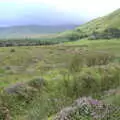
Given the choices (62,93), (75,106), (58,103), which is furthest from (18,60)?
(75,106)

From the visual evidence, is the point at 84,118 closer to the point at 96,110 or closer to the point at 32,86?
the point at 96,110

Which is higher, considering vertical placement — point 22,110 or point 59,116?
point 59,116

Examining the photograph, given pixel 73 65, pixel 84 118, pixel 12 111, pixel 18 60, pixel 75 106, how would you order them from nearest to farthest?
pixel 84 118 → pixel 75 106 → pixel 12 111 → pixel 73 65 → pixel 18 60

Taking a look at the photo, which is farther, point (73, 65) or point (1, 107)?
point (73, 65)

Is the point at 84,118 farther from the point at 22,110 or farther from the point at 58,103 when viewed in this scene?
the point at 22,110

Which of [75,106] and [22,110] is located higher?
[75,106]

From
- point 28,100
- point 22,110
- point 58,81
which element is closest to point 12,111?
point 22,110

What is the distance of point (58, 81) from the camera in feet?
86.4

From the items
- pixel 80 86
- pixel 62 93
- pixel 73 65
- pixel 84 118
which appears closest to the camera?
pixel 84 118

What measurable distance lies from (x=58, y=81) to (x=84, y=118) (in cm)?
1297

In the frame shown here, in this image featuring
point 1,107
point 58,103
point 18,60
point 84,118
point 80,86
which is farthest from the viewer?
point 18,60

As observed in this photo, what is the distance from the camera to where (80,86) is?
80.3 ft

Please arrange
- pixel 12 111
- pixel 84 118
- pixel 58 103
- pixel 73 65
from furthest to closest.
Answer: pixel 73 65 < pixel 12 111 < pixel 58 103 < pixel 84 118

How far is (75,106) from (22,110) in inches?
313
